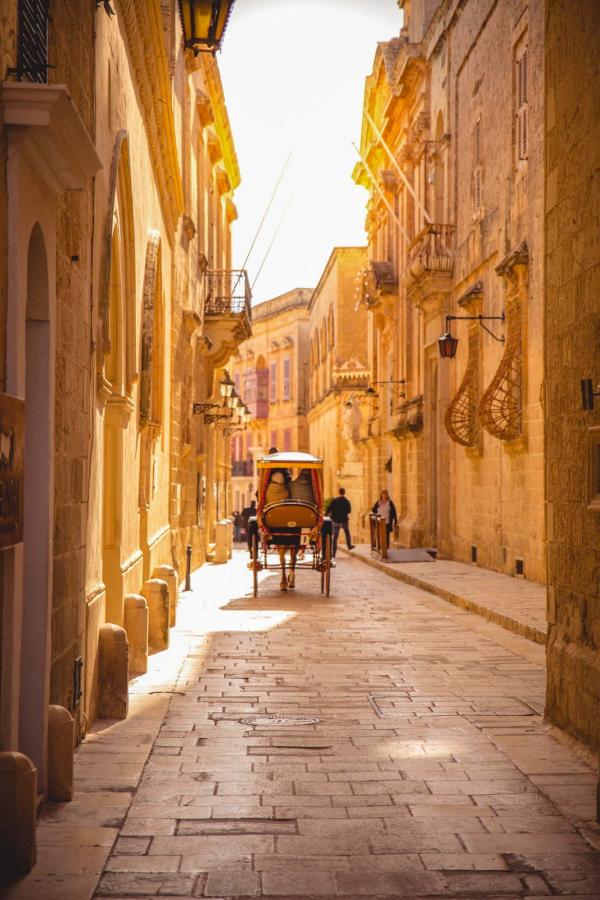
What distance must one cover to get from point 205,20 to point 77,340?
3.00 m

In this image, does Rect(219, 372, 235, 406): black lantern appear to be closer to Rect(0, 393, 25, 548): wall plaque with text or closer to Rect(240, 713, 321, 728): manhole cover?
Rect(240, 713, 321, 728): manhole cover

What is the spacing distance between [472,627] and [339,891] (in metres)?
8.81

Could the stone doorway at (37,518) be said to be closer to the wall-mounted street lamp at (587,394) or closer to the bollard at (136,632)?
the wall-mounted street lamp at (587,394)

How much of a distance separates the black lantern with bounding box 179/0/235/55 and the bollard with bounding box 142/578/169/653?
16.2ft

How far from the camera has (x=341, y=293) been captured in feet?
163

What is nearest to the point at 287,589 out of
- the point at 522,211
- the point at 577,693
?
the point at 522,211

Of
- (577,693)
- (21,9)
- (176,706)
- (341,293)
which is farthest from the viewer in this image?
(341,293)

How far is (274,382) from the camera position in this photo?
225 ft

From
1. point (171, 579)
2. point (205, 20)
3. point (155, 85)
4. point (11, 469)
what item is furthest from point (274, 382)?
point (11, 469)

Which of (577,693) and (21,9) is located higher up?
(21,9)

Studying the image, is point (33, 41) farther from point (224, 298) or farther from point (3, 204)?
point (224, 298)

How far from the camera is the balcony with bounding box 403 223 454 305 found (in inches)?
954

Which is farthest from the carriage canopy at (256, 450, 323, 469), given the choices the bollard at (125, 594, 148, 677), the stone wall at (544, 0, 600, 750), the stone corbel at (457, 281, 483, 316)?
the stone wall at (544, 0, 600, 750)

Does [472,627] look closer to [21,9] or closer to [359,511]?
[21,9]
